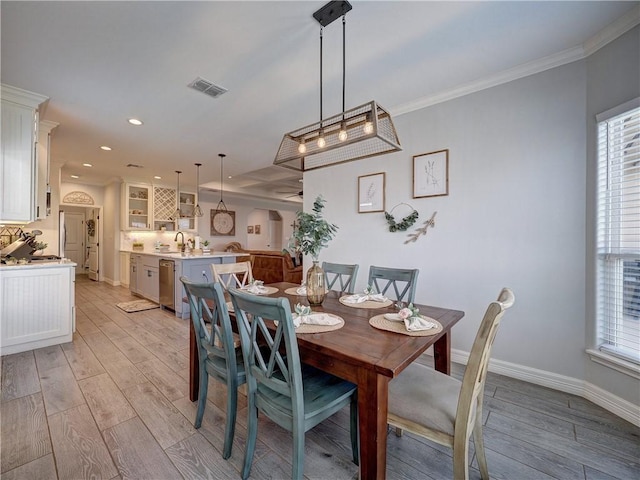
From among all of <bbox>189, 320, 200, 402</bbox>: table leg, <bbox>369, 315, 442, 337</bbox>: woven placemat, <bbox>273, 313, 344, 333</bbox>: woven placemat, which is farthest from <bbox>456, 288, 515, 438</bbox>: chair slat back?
<bbox>189, 320, 200, 402</bbox>: table leg

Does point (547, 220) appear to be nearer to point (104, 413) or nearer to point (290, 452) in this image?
point (290, 452)

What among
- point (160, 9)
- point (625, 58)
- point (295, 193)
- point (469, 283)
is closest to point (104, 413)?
point (160, 9)

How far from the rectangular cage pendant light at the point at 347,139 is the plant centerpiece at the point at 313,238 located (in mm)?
456

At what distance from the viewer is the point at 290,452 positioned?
1.61 m

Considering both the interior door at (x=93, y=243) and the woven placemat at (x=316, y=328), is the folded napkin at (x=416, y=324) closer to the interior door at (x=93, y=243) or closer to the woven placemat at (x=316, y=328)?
the woven placemat at (x=316, y=328)

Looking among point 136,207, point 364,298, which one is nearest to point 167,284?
point 136,207

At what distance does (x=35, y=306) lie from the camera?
3.03m

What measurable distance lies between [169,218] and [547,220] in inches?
301

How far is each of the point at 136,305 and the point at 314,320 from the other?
4.67 meters

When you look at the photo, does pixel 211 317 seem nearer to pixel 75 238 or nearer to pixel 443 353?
pixel 443 353

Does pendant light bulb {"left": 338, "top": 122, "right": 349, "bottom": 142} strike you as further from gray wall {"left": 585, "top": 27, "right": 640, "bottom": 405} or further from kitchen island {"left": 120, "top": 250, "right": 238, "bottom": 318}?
kitchen island {"left": 120, "top": 250, "right": 238, "bottom": 318}

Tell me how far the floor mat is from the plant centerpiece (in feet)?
13.1

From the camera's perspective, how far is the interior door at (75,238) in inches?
339

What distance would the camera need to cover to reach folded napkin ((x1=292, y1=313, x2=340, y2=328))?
5.13ft
